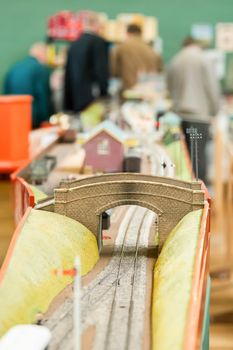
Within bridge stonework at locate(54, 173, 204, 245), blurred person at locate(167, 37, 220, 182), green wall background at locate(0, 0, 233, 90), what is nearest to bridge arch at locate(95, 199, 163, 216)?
bridge stonework at locate(54, 173, 204, 245)

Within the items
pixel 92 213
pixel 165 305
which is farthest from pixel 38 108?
pixel 165 305

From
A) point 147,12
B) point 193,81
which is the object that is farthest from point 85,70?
point 147,12

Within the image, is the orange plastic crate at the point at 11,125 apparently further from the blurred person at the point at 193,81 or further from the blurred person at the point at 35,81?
the blurred person at the point at 35,81

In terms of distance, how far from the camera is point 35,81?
399 inches

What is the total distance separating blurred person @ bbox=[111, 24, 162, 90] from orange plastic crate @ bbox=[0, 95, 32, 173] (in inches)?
92.5

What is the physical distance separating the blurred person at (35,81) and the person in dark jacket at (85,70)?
2.54 ft

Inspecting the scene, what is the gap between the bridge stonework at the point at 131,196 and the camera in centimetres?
269

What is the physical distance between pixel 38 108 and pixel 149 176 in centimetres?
785

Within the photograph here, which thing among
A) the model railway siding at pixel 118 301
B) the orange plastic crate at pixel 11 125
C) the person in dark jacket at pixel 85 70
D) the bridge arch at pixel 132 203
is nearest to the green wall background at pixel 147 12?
the person in dark jacket at pixel 85 70

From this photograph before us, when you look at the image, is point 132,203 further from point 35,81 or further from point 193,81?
point 35,81

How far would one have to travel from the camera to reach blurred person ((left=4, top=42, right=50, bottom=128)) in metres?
10.1

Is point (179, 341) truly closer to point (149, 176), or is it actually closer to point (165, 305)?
point (165, 305)

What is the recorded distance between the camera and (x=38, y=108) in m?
10.4

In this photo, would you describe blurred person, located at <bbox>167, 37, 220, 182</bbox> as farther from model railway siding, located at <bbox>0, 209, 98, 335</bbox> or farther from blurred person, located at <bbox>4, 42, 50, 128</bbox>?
model railway siding, located at <bbox>0, 209, 98, 335</bbox>
